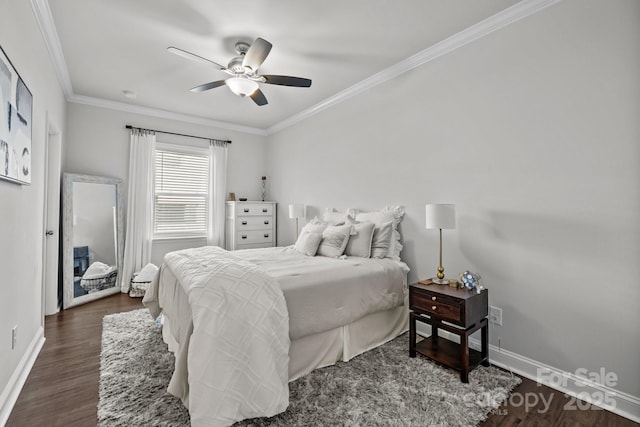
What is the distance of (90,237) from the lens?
4.08m

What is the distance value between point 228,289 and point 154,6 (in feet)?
7.32

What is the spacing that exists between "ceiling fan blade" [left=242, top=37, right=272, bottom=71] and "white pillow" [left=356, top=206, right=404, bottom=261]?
1.91 meters

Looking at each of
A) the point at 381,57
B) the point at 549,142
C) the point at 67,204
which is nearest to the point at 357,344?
the point at 549,142

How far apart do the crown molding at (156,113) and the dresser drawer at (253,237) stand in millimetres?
1926

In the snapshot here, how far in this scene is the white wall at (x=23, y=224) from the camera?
1776 mm

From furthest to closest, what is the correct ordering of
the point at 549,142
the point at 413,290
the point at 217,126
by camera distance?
the point at 217,126 → the point at 413,290 → the point at 549,142

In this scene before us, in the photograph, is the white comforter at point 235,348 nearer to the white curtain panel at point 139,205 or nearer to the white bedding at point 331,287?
the white bedding at point 331,287

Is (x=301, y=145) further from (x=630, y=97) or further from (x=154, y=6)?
(x=630, y=97)

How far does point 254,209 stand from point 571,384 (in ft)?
14.7

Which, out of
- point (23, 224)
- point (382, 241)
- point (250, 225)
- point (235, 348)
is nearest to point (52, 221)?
point (23, 224)

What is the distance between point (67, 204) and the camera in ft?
12.5

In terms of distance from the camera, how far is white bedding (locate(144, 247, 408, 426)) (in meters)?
1.63

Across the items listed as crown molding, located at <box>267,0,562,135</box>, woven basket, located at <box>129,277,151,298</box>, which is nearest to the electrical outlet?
crown molding, located at <box>267,0,562,135</box>

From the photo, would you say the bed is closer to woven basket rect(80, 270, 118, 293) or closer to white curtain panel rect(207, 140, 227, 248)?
woven basket rect(80, 270, 118, 293)
